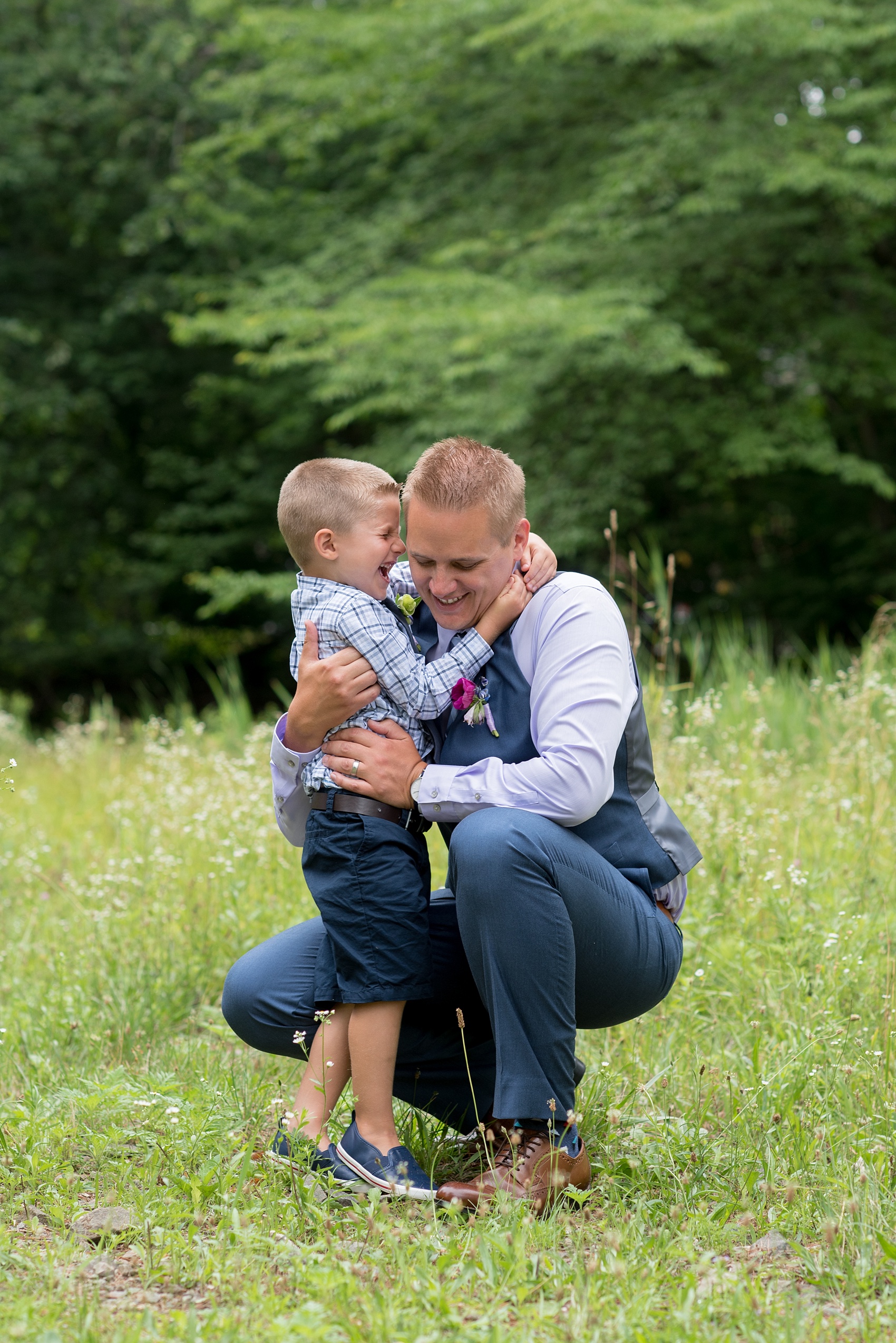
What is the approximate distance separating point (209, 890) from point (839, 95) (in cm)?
780

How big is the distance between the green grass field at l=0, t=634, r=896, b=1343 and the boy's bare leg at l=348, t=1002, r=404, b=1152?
15 cm

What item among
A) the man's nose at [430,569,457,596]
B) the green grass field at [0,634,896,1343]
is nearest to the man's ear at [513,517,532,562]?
the man's nose at [430,569,457,596]

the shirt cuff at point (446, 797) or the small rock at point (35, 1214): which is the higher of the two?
the shirt cuff at point (446, 797)

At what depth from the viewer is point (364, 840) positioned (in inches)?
96.1

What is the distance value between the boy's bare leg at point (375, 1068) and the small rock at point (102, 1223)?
46cm

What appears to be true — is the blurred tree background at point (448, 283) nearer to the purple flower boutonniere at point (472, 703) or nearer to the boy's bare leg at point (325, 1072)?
the purple flower boutonniere at point (472, 703)

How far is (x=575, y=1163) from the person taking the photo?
7.75 feet

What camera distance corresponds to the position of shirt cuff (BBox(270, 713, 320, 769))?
2.61 m

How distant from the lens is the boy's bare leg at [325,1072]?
246 cm

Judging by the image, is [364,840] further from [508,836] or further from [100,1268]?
[100,1268]

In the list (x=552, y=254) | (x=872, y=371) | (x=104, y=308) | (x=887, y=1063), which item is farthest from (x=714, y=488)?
(x=887, y=1063)

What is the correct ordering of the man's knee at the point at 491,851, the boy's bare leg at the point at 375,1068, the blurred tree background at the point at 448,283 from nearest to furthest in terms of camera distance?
1. the man's knee at the point at 491,851
2. the boy's bare leg at the point at 375,1068
3. the blurred tree background at the point at 448,283

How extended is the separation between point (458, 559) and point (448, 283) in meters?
7.16

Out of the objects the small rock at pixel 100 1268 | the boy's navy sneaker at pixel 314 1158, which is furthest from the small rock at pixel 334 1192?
the small rock at pixel 100 1268
